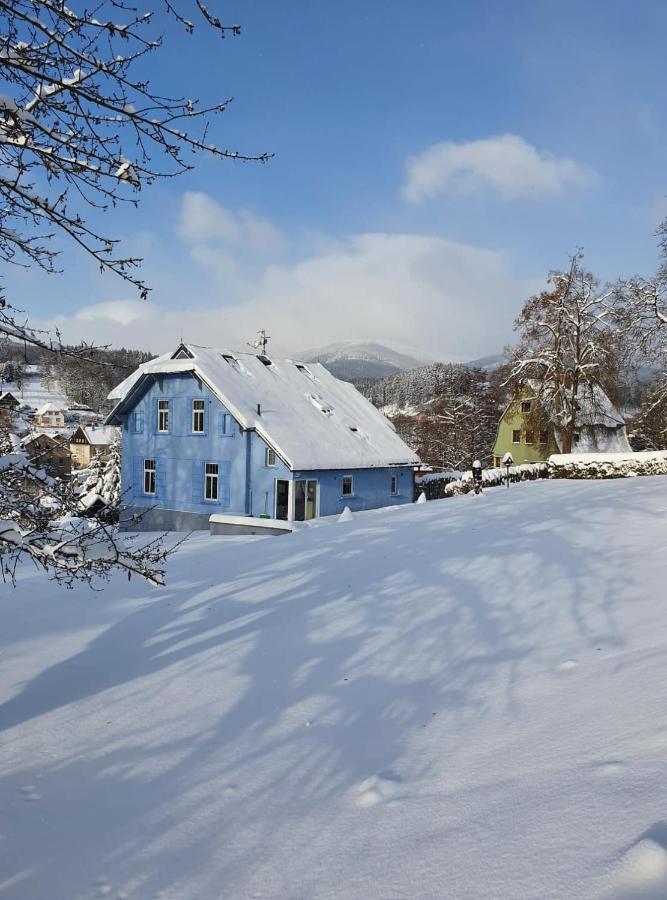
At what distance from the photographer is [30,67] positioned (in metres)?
3.92

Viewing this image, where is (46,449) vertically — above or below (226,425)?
below

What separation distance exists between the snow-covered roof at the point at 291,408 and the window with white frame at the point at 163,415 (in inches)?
54.1

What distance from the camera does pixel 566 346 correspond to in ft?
93.5

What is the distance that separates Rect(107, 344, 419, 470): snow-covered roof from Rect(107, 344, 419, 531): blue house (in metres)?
0.06

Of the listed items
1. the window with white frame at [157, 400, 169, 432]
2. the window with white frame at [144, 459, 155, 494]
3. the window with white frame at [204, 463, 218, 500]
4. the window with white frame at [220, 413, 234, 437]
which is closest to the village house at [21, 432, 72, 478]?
the window with white frame at [220, 413, 234, 437]

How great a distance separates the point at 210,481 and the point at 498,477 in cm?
1284

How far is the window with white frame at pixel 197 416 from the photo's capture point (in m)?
24.5

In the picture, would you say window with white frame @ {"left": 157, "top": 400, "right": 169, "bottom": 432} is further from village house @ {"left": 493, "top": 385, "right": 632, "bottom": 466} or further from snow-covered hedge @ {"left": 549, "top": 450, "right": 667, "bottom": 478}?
village house @ {"left": 493, "top": 385, "right": 632, "bottom": 466}

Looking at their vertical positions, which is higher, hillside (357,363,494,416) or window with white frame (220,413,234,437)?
hillside (357,363,494,416)

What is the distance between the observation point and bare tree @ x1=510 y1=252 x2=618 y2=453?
2741 cm

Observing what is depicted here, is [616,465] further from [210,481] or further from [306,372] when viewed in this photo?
[210,481]

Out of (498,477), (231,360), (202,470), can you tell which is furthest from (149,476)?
(498,477)

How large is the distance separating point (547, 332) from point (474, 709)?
27.4 metres

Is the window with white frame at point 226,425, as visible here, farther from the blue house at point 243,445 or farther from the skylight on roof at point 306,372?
the skylight on roof at point 306,372
